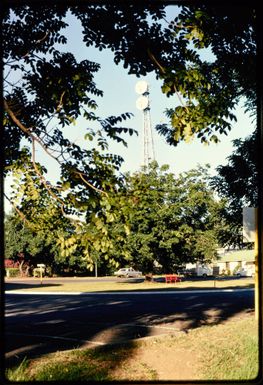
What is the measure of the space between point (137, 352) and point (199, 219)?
29571 millimetres

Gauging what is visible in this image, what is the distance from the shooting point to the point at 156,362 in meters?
6.68

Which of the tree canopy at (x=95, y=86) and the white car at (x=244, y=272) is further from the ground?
the tree canopy at (x=95, y=86)

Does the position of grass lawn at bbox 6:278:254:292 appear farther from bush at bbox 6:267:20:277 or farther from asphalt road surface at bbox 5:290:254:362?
bush at bbox 6:267:20:277

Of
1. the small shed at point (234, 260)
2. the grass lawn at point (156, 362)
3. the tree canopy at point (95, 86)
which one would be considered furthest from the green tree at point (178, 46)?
the small shed at point (234, 260)

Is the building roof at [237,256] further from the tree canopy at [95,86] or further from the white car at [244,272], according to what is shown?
the tree canopy at [95,86]

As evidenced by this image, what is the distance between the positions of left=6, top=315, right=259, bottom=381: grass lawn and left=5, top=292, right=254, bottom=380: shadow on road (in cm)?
26

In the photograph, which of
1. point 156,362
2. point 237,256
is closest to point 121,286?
point 156,362

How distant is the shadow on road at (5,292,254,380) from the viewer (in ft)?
29.6

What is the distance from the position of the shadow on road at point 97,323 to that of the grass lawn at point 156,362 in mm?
259

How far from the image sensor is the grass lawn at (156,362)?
5812 mm

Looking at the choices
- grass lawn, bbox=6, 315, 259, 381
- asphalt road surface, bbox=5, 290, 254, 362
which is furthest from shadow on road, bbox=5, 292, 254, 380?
grass lawn, bbox=6, 315, 259, 381

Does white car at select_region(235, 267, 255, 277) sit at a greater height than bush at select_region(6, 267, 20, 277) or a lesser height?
lesser

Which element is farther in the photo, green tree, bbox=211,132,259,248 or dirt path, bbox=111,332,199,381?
green tree, bbox=211,132,259,248

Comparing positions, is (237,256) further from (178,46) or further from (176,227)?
(178,46)
